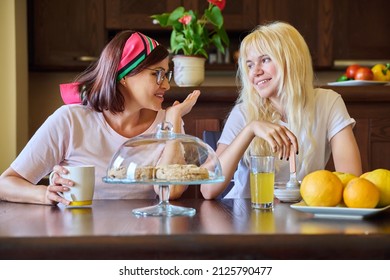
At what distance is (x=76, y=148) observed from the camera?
1758 millimetres

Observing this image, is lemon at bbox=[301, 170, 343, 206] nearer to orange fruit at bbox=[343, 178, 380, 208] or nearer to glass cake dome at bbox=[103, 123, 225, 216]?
orange fruit at bbox=[343, 178, 380, 208]

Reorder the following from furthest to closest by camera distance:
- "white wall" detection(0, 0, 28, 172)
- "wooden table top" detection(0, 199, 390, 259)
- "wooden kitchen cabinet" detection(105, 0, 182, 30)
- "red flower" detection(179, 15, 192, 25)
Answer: "wooden kitchen cabinet" detection(105, 0, 182, 30) < "white wall" detection(0, 0, 28, 172) < "red flower" detection(179, 15, 192, 25) < "wooden table top" detection(0, 199, 390, 259)

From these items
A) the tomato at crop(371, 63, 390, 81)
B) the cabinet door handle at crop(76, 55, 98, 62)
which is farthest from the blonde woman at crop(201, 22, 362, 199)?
the cabinet door handle at crop(76, 55, 98, 62)

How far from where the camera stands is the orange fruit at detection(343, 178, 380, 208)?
1.20m

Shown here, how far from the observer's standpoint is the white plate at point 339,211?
3.86 ft

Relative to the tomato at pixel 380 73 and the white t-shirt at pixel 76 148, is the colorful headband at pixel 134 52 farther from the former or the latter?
the tomato at pixel 380 73

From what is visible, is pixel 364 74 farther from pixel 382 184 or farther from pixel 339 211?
pixel 339 211

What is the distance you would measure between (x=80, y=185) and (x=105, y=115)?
482 mm

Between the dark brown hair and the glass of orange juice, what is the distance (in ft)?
1.79

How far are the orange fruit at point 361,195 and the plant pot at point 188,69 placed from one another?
1.63 meters

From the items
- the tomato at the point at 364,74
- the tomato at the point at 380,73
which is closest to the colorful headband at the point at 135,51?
the tomato at the point at 364,74
